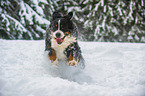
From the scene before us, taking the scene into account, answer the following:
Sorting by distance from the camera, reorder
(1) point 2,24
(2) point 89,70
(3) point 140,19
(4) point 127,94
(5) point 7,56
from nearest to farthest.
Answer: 1. (4) point 127,94
2. (5) point 7,56
3. (2) point 89,70
4. (1) point 2,24
5. (3) point 140,19

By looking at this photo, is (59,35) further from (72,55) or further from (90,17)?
Answer: (90,17)

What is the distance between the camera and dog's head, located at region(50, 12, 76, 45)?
3.20m

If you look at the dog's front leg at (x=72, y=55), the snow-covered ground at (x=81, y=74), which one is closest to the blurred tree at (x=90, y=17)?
the snow-covered ground at (x=81, y=74)

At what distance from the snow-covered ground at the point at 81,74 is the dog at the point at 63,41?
0.96 ft

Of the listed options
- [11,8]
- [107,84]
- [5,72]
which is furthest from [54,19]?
[11,8]

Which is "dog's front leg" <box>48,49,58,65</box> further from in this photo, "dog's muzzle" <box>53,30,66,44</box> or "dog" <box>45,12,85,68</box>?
"dog's muzzle" <box>53,30,66,44</box>

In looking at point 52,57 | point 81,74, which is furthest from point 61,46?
point 81,74

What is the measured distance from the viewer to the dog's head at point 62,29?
320cm

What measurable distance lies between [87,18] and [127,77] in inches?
403

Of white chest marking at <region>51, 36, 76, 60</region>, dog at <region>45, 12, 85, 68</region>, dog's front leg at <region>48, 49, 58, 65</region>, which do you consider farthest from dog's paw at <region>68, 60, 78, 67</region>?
dog's front leg at <region>48, 49, 58, 65</region>

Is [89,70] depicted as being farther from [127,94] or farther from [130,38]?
[130,38]

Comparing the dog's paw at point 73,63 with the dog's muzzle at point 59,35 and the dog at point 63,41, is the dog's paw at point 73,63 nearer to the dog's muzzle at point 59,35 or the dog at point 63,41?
the dog at point 63,41

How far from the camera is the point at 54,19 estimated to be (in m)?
3.45

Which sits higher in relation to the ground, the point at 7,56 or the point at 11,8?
the point at 11,8
